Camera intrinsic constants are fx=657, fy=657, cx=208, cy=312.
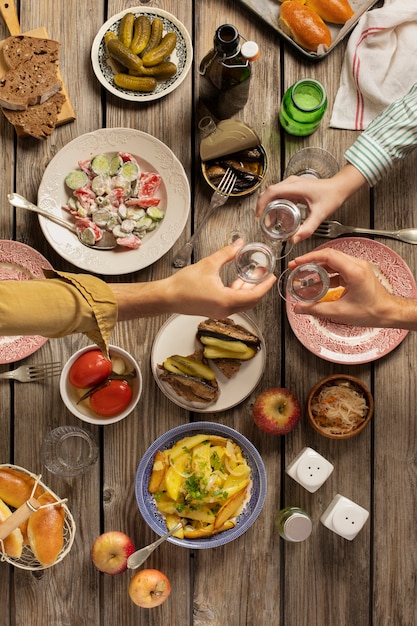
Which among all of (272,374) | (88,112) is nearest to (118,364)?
(272,374)

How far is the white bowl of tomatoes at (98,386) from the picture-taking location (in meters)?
1.69

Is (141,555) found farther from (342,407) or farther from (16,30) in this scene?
(16,30)

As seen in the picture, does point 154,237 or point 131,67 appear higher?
point 131,67

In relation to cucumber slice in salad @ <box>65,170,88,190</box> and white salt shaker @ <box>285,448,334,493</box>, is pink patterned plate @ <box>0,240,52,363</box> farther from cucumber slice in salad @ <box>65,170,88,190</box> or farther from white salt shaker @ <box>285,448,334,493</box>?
white salt shaker @ <box>285,448,334,493</box>

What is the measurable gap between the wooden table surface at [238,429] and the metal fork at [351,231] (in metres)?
0.04

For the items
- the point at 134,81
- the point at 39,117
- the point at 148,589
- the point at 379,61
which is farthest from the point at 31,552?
the point at 379,61

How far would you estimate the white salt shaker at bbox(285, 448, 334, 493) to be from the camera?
5.66ft

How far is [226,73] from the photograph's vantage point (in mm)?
1665

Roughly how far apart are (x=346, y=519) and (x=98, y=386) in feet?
2.45

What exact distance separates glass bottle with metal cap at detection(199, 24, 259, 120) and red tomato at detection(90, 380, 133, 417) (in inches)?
30.7

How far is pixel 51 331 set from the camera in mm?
1302

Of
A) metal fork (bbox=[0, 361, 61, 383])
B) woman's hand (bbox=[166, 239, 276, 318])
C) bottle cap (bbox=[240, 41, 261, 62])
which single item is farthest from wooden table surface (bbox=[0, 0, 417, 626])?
woman's hand (bbox=[166, 239, 276, 318])

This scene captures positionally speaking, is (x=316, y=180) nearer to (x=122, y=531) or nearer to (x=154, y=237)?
(x=154, y=237)

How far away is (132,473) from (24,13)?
4.24ft
